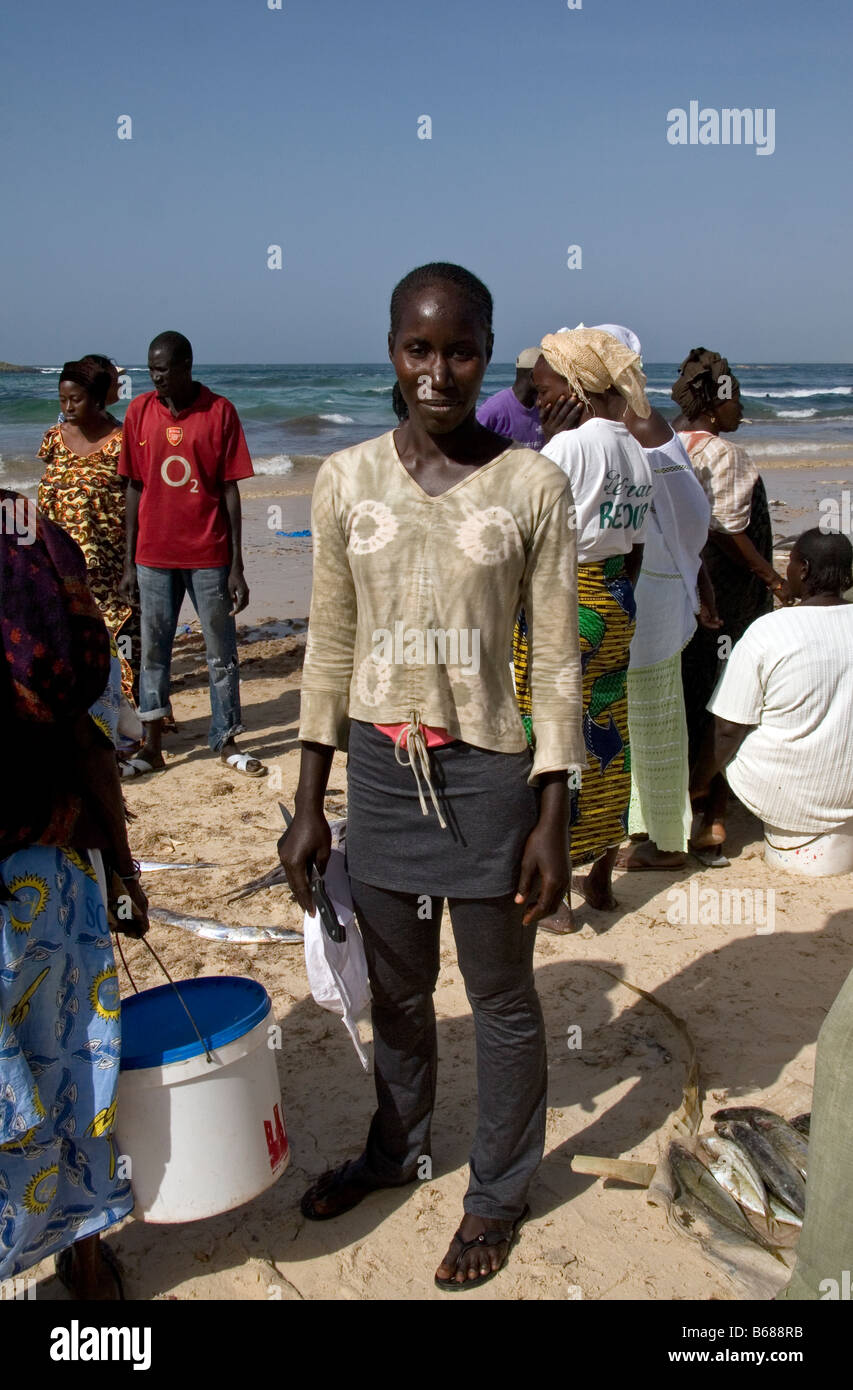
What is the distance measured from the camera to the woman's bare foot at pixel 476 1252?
247 cm

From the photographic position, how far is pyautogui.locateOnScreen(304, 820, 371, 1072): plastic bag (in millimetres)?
2525

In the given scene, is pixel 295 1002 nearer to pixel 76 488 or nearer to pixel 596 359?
pixel 596 359

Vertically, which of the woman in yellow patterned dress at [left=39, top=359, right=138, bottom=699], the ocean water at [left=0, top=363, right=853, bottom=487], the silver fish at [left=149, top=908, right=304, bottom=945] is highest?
the ocean water at [left=0, top=363, right=853, bottom=487]

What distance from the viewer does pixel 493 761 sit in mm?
2277

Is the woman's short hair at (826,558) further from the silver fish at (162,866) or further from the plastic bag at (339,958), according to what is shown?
the silver fish at (162,866)

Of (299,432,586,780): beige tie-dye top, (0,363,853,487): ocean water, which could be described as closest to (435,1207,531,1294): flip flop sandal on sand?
(299,432,586,780): beige tie-dye top

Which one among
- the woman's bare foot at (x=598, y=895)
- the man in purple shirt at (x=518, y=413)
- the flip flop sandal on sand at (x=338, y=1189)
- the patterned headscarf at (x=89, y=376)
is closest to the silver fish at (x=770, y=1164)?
the flip flop sandal on sand at (x=338, y=1189)

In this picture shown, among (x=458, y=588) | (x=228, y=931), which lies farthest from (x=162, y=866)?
(x=458, y=588)

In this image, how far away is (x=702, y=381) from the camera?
5.00 metres

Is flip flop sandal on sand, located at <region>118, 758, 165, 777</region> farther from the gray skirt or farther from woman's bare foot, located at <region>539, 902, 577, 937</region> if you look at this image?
the gray skirt

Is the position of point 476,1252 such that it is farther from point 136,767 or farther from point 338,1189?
point 136,767

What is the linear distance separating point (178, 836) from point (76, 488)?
211 centimetres

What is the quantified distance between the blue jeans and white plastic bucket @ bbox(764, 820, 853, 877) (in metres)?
2.85

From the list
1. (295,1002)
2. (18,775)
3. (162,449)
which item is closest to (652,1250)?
(295,1002)
